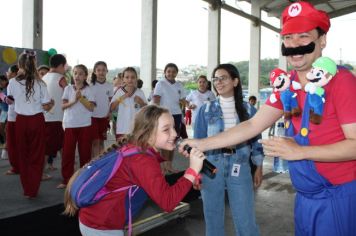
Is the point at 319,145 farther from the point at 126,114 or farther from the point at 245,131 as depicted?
the point at 126,114

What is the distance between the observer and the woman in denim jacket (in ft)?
9.47

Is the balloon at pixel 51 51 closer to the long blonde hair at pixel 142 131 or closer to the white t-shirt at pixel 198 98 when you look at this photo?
the white t-shirt at pixel 198 98

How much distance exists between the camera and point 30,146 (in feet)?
13.9

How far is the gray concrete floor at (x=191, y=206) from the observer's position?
152 inches

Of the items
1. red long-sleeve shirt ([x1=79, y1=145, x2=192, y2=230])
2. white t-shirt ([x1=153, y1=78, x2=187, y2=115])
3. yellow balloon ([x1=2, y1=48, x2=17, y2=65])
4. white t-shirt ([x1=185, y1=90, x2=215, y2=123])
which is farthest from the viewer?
white t-shirt ([x1=185, y1=90, x2=215, y2=123])

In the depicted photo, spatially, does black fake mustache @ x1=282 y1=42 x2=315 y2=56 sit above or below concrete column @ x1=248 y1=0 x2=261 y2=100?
below

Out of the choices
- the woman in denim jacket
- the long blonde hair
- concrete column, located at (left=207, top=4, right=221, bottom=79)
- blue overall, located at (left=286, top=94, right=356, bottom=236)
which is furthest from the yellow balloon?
concrete column, located at (left=207, top=4, right=221, bottom=79)

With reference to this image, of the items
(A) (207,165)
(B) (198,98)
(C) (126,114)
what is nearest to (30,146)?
(C) (126,114)

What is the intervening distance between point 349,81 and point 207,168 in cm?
73

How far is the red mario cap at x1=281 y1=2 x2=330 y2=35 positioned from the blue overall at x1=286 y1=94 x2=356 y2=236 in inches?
11.6

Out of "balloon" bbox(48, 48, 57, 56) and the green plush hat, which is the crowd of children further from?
the green plush hat

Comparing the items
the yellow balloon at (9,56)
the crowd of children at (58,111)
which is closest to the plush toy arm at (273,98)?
the crowd of children at (58,111)

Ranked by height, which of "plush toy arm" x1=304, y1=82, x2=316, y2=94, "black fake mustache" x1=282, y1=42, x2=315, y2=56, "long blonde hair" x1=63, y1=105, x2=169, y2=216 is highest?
"black fake mustache" x1=282, y1=42, x2=315, y2=56

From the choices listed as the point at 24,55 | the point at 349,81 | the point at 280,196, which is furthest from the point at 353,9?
the point at 349,81
